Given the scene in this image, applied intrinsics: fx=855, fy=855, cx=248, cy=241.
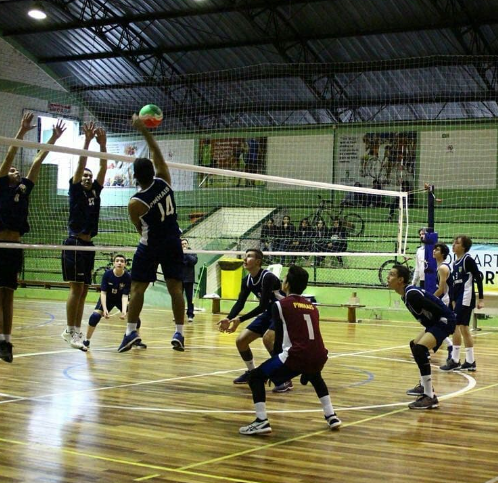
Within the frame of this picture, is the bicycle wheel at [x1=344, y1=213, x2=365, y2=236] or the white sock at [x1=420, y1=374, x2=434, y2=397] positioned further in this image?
the bicycle wheel at [x1=344, y1=213, x2=365, y2=236]

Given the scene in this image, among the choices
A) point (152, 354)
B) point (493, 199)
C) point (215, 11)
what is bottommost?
point (152, 354)

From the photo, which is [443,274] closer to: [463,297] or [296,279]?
[463,297]

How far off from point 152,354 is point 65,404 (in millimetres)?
4033

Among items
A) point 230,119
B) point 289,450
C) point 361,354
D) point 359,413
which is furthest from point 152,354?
point 230,119

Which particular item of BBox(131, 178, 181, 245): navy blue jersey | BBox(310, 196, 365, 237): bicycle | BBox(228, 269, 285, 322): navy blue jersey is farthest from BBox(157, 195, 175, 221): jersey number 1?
BBox(310, 196, 365, 237): bicycle

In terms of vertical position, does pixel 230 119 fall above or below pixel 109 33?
below

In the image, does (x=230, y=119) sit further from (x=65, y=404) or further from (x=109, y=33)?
(x=65, y=404)

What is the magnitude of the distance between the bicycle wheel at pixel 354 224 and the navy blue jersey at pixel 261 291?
1174cm

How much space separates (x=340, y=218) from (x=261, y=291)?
41.4 feet

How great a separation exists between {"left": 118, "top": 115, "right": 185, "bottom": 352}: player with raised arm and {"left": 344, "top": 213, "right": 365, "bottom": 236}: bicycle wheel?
41.7 feet

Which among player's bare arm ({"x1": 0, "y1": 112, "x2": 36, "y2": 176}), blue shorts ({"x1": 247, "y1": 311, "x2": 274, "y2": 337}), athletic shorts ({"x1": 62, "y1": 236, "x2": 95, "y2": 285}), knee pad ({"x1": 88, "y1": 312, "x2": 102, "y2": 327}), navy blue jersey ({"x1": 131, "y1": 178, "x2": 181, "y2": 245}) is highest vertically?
player's bare arm ({"x1": 0, "y1": 112, "x2": 36, "y2": 176})

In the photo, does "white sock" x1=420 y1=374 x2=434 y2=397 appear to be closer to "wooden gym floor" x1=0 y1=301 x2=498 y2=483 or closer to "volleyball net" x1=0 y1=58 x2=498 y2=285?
"wooden gym floor" x1=0 y1=301 x2=498 y2=483

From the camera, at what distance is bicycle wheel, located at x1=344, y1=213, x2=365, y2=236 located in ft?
65.3

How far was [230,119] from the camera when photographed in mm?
25578
